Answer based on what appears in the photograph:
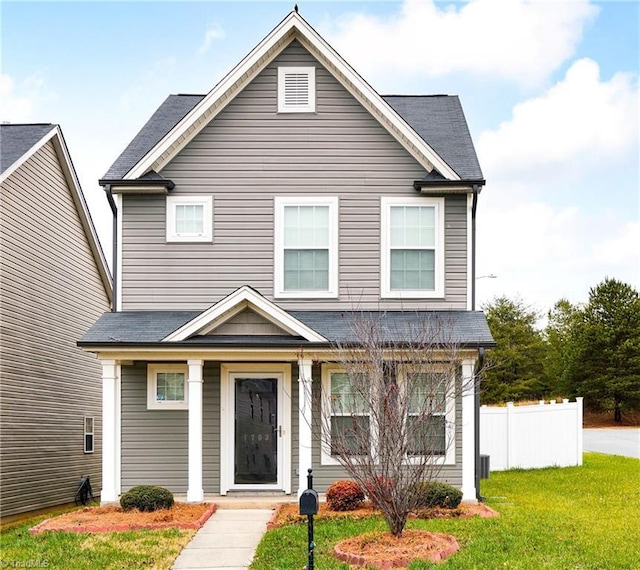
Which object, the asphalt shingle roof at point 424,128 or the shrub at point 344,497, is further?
the asphalt shingle roof at point 424,128

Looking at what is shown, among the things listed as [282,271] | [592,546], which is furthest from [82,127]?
[592,546]

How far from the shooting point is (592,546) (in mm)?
10852

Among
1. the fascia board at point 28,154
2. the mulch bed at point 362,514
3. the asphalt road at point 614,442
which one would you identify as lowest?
the asphalt road at point 614,442

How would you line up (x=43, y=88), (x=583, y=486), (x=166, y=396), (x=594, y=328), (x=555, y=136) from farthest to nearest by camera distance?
(x=594, y=328), (x=555, y=136), (x=43, y=88), (x=583, y=486), (x=166, y=396)

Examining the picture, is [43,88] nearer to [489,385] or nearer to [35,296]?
[35,296]

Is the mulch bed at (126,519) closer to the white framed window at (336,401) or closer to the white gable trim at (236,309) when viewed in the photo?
the white framed window at (336,401)

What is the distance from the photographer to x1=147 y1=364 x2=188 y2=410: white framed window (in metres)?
15.8

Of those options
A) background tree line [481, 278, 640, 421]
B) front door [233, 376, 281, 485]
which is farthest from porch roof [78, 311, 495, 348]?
background tree line [481, 278, 640, 421]

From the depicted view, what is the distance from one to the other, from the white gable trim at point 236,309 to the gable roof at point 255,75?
3.03 m

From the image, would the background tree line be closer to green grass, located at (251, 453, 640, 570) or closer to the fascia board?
green grass, located at (251, 453, 640, 570)

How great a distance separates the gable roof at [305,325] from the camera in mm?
14383

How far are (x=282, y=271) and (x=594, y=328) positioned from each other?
3460cm

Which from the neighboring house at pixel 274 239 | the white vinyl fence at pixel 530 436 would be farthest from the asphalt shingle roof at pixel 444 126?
the white vinyl fence at pixel 530 436

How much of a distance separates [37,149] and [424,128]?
7843 millimetres
